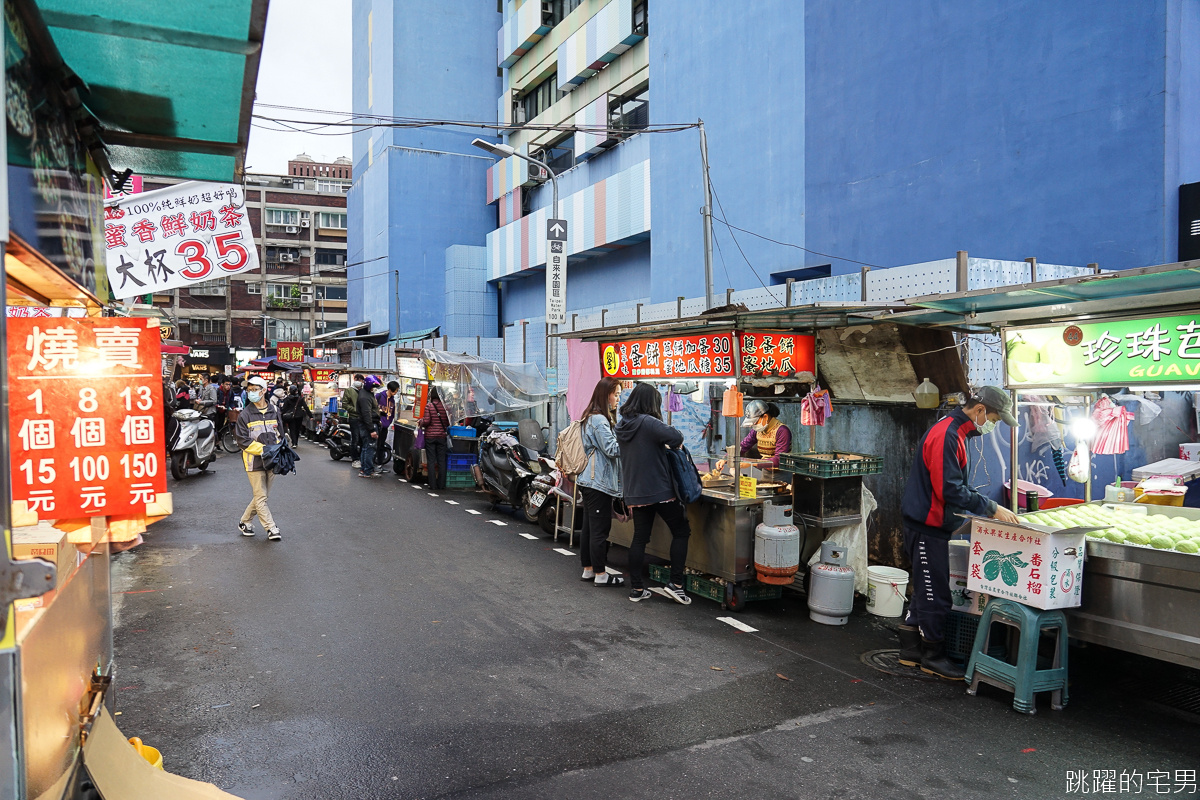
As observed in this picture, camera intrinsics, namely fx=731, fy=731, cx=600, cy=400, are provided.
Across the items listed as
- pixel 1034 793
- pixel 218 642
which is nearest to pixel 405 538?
pixel 218 642

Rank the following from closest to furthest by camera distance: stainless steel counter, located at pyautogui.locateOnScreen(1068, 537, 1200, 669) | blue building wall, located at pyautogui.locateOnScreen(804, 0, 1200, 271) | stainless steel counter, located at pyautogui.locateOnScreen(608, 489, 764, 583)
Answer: stainless steel counter, located at pyautogui.locateOnScreen(1068, 537, 1200, 669) < stainless steel counter, located at pyautogui.locateOnScreen(608, 489, 764, 583) < blue building wall, located at pyautogui.locateOnScreen(804, 0, 1200, 271)

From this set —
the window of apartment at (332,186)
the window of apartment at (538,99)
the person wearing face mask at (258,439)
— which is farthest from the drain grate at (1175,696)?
the window of apartment at (332,186)

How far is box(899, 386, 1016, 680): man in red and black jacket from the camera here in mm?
5453

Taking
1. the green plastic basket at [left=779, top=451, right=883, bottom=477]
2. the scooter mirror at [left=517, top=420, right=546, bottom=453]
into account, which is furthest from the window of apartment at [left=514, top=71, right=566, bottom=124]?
the green plastic basket at [left=779, top=451, right=883, bottom=477]

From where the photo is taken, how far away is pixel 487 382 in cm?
1475

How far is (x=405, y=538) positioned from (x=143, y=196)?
5229mm

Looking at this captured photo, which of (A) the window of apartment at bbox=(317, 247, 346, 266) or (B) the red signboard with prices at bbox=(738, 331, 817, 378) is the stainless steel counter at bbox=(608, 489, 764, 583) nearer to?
(B) the red signboard with prices at bbox=(738, 331, 817, 378)

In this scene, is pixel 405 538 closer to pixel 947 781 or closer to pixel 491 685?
pixel 491 685

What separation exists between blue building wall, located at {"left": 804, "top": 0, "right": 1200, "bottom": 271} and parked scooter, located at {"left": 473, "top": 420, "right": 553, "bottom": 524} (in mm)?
7597

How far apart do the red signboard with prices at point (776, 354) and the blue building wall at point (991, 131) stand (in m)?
5.92

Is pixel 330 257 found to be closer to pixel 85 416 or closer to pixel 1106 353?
pixel 1106 353

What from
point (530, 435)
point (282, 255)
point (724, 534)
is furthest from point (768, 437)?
point (282, 255)

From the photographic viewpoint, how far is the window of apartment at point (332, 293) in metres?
60.6

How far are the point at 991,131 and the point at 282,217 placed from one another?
57645mm
